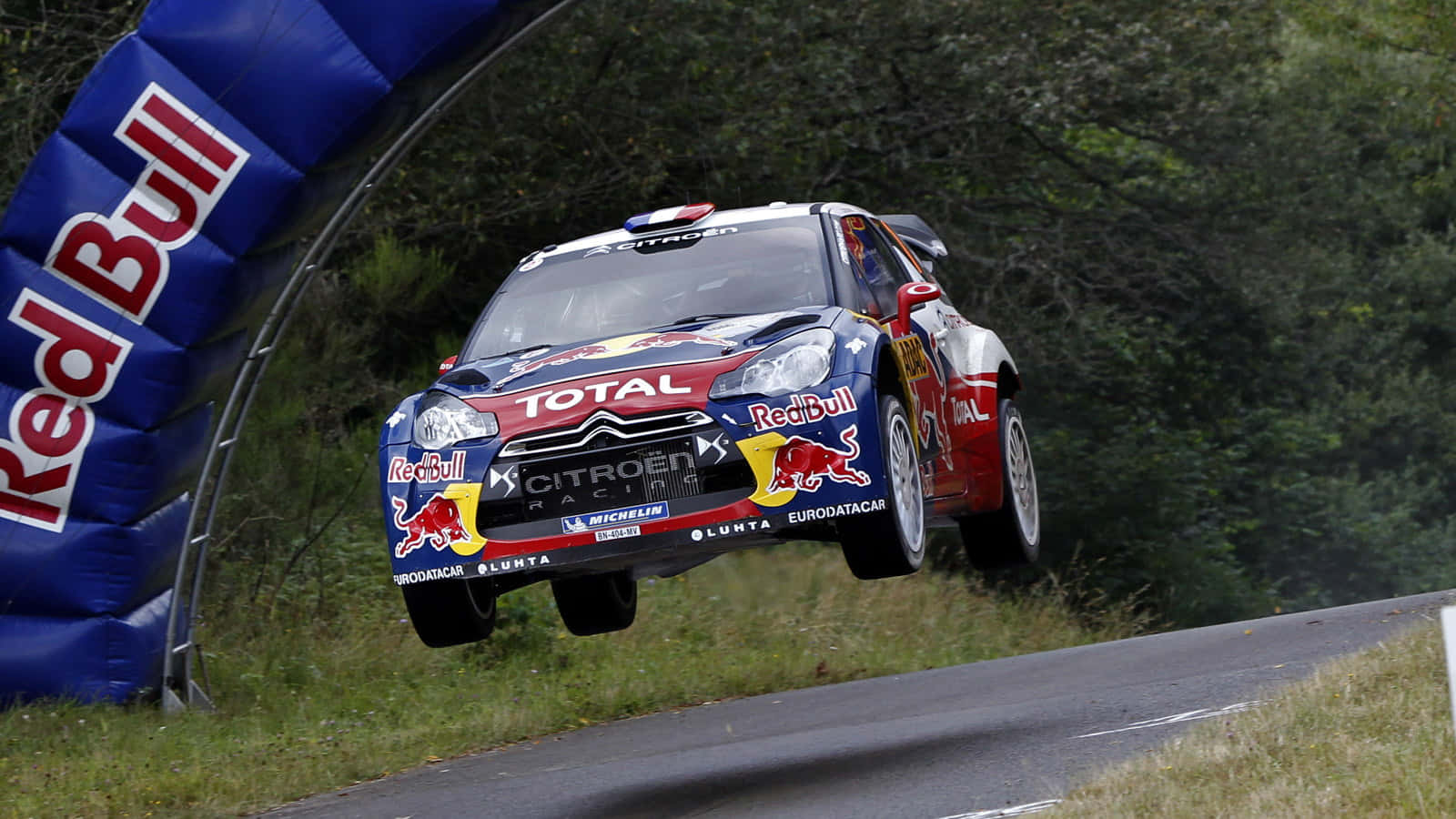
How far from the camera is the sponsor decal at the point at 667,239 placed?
8453mm

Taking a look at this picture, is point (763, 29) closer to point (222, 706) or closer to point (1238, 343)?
point (1238, 343)

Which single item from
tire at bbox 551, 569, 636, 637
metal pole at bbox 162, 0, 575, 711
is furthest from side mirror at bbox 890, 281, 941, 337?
metal pole at bbox 162, 0, 575, 711

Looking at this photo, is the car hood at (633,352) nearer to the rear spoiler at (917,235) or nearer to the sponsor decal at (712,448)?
the sponsor decal at (712,448)

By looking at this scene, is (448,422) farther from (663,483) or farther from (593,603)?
(593,603)

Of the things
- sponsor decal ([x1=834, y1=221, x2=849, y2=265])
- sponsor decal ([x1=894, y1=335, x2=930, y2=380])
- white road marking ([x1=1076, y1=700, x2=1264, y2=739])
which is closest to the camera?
sponsor decal ([x1=894, y1=335, x2=930, y2=380])

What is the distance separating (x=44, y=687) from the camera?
36.7 ft

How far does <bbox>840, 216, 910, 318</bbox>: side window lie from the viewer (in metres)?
8.45

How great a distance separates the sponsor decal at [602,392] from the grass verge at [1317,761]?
6.93ft

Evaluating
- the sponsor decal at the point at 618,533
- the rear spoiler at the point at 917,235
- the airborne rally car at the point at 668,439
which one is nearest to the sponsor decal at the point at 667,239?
the airborne rally car at the point at 668,439

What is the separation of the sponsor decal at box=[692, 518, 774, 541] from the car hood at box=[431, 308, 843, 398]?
2.15 ft

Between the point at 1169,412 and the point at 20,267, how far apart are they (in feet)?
68.2

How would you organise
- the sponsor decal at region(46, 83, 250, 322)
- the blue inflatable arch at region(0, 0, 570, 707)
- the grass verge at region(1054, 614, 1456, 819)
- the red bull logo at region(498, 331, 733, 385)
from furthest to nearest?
the sponsor decal at region(46, 83, 250, 322), the blue inflatable arch at region(0, 0, 570, 707), the red bull logo at region(498, 331, 733, 385), the grass verge at region(1054, 614, 1456, 819)

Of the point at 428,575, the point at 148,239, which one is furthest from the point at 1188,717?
the point at 148,239

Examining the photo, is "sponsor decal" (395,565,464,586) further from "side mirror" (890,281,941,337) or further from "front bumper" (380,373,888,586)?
"side mirror" (890,281,941,337)
